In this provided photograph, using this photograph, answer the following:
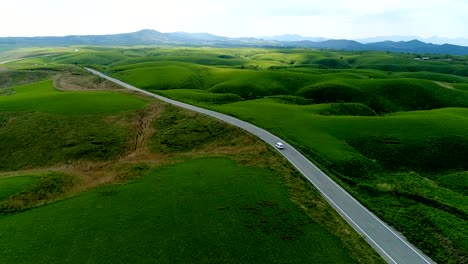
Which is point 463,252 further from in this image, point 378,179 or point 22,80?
point 22,80

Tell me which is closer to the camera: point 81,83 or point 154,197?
point 154,197

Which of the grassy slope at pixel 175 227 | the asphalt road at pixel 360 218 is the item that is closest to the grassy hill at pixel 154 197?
the grassy slope at pixel 175 227

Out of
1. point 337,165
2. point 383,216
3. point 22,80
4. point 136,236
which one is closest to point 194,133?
point 337,165

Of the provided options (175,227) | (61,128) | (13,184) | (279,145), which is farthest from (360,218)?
(61,128)

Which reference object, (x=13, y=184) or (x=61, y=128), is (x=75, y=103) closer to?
(x=61, y=128)

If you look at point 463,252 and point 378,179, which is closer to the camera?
point 463,252

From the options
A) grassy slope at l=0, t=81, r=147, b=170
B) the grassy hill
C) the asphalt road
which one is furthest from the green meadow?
grassy slope at l=0, t=81, r=147, b=170

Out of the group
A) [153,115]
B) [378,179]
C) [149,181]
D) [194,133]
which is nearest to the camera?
[149,181]

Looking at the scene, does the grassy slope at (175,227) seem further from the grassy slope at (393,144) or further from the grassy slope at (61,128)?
the grassy slope at (61,128)
